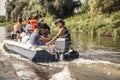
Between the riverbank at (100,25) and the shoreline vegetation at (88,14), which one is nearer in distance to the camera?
the riverbank at (100,25)

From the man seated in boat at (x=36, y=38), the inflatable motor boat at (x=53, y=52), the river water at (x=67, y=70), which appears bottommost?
the river water at (x=67, y=70)

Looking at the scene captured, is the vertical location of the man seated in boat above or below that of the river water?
above

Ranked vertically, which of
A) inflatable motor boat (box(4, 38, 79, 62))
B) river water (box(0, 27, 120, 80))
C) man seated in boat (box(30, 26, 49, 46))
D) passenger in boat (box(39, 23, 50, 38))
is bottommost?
river water (box(0, 27, 120, 80))

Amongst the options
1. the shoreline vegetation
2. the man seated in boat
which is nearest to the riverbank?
the shoreline vegetation

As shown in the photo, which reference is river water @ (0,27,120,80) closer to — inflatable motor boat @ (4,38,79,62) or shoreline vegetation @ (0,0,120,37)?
inflatable motor boat @ (4,38,79,62)

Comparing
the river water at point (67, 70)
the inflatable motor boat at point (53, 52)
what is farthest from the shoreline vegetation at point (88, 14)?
the river water at point (67, 70)

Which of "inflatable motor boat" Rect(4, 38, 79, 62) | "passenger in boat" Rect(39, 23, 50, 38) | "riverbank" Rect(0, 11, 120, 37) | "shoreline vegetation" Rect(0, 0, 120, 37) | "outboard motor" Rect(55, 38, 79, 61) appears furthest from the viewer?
"shoreline vegetation" Rect(0, 0, 120, 37)

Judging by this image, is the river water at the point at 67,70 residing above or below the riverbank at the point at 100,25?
below

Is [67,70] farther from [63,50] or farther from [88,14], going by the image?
[88,14]

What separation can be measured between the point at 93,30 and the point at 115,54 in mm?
17970

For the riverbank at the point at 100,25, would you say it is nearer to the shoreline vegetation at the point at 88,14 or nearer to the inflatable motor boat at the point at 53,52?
the shoreline vegetation at the point at 88,14

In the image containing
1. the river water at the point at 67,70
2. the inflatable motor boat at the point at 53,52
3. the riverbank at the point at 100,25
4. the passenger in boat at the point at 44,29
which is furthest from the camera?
the riverbank at the point at 100,25

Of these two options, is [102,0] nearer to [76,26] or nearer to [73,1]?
[76,26]

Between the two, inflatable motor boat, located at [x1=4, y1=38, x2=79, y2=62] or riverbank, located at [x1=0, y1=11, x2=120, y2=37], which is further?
riverbank, located at [x1=0, y1=11, x2=120, y2=37]
